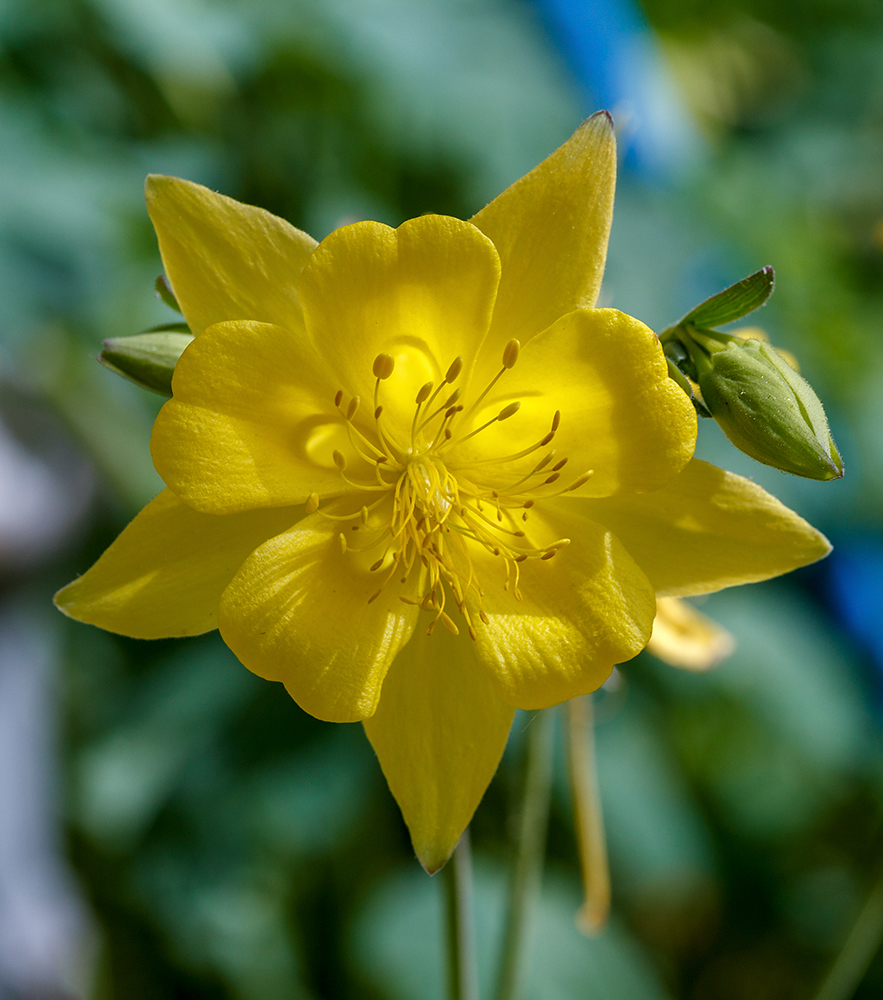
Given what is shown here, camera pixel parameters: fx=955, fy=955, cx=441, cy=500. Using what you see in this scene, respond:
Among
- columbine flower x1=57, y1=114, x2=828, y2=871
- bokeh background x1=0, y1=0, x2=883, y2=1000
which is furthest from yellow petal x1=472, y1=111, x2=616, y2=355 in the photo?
bokeh background x1=0, y1=0, x2=883, y2=1000

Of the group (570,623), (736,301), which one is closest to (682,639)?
(570,623)

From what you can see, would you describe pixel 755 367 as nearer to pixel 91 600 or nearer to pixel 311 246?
pixel 311 246

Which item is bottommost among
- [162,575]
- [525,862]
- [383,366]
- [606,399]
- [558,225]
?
[525,862]

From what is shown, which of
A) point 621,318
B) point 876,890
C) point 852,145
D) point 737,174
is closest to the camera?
point 621,318

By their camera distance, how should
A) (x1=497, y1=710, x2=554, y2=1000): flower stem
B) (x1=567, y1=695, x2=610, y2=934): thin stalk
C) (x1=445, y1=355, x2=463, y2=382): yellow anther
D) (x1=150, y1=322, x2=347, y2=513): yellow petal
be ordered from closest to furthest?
(x1=150, y1=322, x2=347, y2=513): yellow petal → (x1=445, y1=355, x2=463, y2=382): yellow anther → (x1=497, y1=710, x2=554, y2=1000): flower stem → (x1=567, y1=695, x2=610, y2=934): thin stalk

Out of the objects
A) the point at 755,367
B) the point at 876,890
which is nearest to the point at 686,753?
the point at 876,890

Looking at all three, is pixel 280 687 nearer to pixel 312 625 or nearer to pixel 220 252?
pixel 312 625

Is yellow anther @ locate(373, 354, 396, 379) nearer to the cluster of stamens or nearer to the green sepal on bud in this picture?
the cluster of stamens
